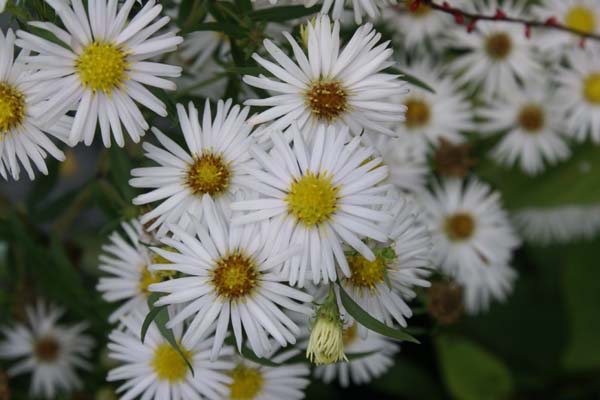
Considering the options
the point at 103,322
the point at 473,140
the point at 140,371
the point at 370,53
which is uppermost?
the point at 473,140

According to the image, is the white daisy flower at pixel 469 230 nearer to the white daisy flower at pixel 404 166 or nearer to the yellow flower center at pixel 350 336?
the white daisy flower at pixel 404 166

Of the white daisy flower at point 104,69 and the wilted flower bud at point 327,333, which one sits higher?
the white daisy flower at point 104,69

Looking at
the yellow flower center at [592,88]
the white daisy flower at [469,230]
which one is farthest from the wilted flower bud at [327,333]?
the yellow flower center at [592,88]

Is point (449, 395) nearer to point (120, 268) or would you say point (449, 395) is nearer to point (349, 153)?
point (120, 268)

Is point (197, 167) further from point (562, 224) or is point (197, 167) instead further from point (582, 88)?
point (562, 224)

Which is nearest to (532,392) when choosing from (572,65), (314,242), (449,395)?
(449,395)

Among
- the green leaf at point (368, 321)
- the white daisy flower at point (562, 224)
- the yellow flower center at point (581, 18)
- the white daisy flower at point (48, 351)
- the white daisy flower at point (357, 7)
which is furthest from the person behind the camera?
the white daisy flower at point (562, 224)

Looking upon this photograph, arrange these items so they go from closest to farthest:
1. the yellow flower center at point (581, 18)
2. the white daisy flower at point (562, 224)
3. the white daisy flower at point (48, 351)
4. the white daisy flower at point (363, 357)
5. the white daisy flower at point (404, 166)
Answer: the white daisy flower at point (363, 357), the white daisy flower at point (404, 166), the white daisy flower at point (48, 351), the yellow flower center at point (581, 18), the white daisy flower at point (562, 224)
